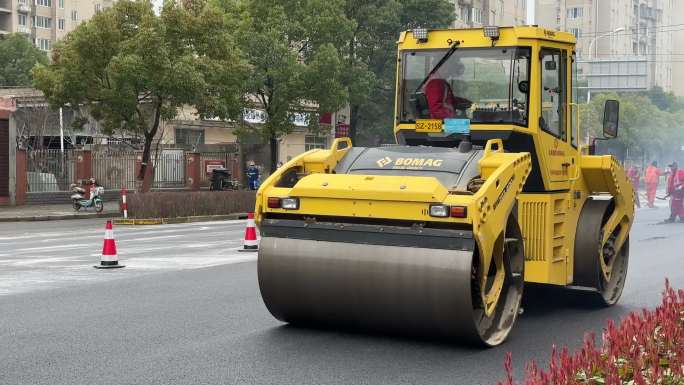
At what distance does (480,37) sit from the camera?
9844mm

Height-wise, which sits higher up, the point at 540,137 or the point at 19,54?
the point at 19,54

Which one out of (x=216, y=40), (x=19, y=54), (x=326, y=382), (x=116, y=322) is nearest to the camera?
(x=326, y=382)

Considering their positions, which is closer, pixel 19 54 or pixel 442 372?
pixel 442 372

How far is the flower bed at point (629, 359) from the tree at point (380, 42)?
123 feet

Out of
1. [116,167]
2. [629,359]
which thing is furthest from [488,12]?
[629,359]

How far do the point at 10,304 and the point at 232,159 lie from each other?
3318cm

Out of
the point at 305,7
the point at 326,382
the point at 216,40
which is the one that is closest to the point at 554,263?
the point at 326,382

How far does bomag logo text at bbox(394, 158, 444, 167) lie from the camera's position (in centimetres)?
843

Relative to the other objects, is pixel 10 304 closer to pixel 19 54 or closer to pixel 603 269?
pixel 603 269

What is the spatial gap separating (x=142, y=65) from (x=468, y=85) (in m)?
21.6

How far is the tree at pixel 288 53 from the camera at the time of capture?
3697 cm

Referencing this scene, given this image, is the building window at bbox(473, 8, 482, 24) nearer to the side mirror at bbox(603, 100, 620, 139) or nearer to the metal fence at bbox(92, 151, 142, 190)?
the metal fence at bbox(92, 151, 142, 190)

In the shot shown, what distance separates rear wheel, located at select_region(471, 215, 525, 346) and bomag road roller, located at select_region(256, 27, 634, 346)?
1 cm

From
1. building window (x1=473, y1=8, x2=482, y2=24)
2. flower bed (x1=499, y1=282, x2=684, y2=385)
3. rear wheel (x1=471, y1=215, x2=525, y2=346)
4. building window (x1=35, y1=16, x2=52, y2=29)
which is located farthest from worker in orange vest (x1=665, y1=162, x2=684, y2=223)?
building window (x1=35, y1=16, x2=52, y2=29)
